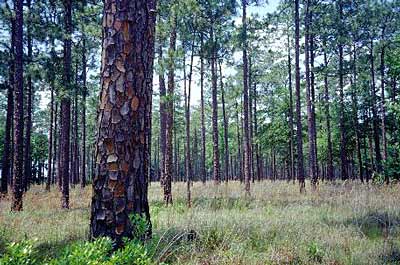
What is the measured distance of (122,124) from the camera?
3.14m

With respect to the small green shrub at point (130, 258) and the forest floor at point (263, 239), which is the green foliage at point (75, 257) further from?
the forest floor at point (263, 239)

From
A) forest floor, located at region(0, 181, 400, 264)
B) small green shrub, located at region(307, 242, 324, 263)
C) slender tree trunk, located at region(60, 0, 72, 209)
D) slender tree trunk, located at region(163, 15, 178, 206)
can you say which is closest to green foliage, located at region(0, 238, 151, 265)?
forest floor, located at region(0, 181, 400, 264)

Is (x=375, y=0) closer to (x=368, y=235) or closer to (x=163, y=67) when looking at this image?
(x=163, y=67)

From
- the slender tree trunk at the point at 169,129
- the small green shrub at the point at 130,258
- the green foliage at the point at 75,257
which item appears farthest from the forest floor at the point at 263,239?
the slender tree trunk at the point at 169,129

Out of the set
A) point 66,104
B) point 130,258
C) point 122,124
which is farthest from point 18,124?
point 130,258

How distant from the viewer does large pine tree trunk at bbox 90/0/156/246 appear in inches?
120

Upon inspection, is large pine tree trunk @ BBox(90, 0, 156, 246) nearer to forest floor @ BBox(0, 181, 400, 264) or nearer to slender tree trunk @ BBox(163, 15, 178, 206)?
forest floor @ BBox(0, 181, 400, 264)

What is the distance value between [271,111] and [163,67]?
76.2 ft

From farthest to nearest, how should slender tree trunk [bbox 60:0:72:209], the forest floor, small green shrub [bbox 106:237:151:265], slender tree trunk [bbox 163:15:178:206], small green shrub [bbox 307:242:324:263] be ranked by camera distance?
slender tree trunk [bbox 60:0:72:209] < slender tree trunk [bbox 163:15:178:206] < small green shrub [bbox 307:242:324:263] < the forest floor < small green shrub [bbox 106:237:151:265]

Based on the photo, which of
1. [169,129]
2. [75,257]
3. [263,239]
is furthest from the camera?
[169,129]

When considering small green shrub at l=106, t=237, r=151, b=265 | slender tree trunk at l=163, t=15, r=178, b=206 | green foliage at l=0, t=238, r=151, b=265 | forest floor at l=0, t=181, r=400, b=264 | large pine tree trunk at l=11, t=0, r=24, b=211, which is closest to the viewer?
green foliage at l=0, t=238, r=151, b=265

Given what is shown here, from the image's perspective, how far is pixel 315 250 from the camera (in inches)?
161

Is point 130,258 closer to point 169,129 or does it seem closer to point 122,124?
point 122,124

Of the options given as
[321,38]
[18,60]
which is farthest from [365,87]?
[18,60]
